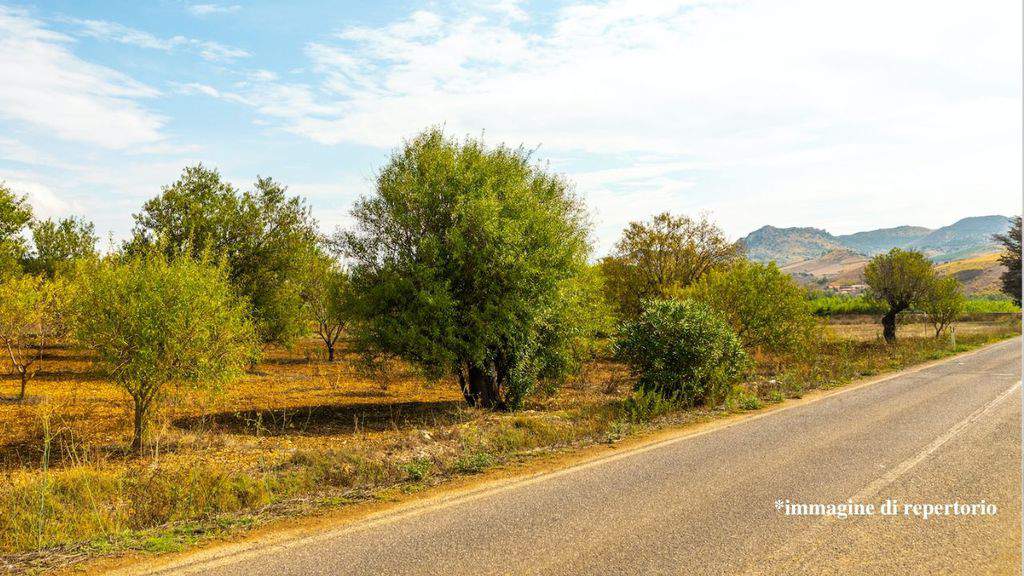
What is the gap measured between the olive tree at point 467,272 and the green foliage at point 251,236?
1511 centimetres

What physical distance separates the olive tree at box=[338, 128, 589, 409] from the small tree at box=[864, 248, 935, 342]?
39.1 m

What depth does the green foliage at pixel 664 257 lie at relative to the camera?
43.8 metres

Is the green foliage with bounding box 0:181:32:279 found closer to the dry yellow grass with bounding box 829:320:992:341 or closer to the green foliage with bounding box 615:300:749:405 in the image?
the green foliage with bounding box 615:300:749:405

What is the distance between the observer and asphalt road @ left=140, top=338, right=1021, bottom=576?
6.40m

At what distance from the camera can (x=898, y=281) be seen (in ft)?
160

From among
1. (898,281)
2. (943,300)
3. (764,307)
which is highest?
(898,281)

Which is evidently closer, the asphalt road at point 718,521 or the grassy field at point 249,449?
the asphalt road at point 718,521

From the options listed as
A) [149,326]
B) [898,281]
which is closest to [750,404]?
[149,326]

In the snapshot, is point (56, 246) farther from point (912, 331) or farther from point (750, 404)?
point (912, 331)

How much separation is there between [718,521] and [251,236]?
32.7 metres

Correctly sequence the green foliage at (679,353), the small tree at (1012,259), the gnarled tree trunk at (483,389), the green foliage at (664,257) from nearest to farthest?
1. the green foliage at (679,353)
2. the gnarled tree trunk at (483,389)
3. the green foliage at (664,257)
4. the small tree at (1012,259)

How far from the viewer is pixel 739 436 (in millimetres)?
12906

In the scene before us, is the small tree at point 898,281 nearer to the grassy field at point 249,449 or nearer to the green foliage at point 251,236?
the grassy field at point 249,449

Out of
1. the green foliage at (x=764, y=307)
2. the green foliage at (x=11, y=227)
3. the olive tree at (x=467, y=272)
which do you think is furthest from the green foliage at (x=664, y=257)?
the green foliage at (x=11, y=227)
